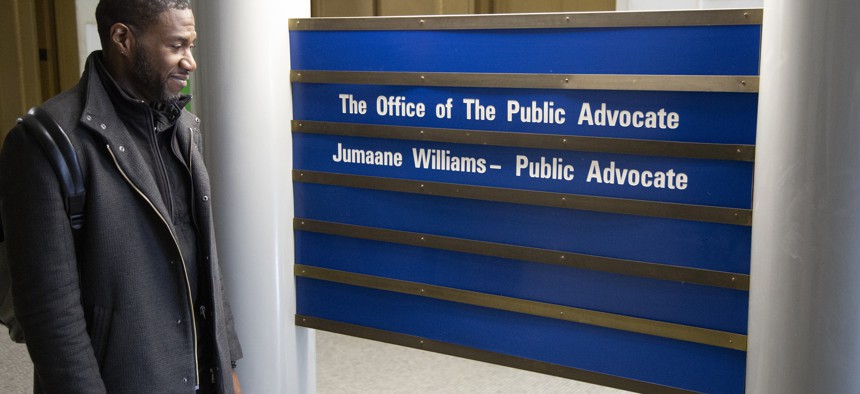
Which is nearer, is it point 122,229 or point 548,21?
point 122,229

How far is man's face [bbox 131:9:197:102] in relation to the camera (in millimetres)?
2020

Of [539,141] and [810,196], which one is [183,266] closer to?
[539,141]

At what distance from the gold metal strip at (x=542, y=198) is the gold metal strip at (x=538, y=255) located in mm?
136

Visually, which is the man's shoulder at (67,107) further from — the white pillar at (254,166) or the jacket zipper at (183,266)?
the white pillar at (254,166)

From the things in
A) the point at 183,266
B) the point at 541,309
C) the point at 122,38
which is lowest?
the point at 541,309

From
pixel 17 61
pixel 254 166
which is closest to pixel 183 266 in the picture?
pixel 254 166

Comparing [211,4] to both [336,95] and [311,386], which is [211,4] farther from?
[311,386]

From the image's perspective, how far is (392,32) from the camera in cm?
290

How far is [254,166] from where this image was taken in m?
3.05

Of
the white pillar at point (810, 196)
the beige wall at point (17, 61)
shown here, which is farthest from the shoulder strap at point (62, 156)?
the beige wall at point (17, 61)

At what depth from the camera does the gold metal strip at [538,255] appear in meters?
2.50

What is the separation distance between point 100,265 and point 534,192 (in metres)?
1.25

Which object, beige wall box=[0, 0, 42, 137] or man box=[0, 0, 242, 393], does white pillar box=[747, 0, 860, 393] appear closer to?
man box=[0, 0, 242, 393]

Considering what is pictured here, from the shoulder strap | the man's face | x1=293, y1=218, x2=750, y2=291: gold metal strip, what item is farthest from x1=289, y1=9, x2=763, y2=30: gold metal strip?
the shoulder strap
